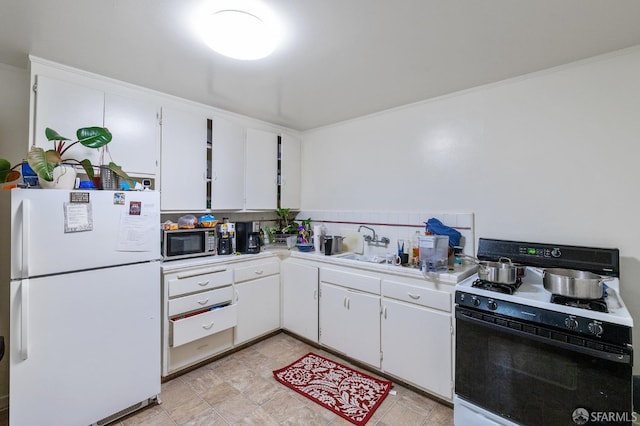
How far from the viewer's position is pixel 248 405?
200cm

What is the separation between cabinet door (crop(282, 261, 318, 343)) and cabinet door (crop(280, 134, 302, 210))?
0.89m

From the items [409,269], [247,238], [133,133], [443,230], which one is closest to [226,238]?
[247,238]

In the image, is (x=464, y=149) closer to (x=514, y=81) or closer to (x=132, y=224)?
(x=514, y=81)

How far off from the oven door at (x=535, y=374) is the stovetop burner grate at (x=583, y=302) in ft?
0.54

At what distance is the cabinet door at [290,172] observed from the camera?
3.48 meters

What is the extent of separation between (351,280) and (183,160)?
1895 mm

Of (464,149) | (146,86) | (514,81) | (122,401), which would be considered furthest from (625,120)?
(122,401)

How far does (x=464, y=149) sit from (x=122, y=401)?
3.17 meters

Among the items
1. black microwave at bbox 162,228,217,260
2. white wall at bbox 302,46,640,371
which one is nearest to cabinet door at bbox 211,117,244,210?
black microwave at bbox 162,228,217,260

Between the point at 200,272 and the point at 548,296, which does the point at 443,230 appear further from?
the point at 200,272

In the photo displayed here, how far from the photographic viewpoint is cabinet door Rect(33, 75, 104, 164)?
1.87m

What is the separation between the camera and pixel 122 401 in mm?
1845

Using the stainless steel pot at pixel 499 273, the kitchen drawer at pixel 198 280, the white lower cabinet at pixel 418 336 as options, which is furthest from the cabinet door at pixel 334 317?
the stainless steel pot at pixel 499 273

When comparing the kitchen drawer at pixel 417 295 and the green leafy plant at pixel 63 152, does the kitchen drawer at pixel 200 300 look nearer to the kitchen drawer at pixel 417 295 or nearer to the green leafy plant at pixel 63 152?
the green leafy plant at pixel 63 152
